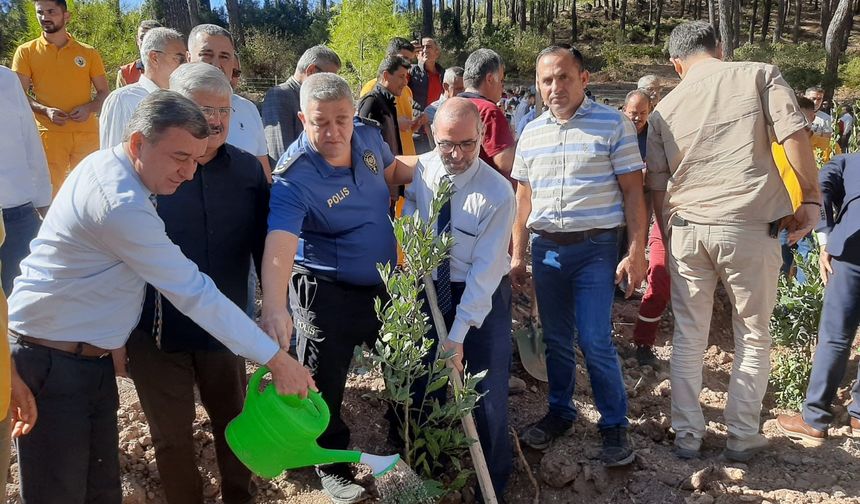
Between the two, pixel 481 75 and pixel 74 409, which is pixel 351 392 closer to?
pixel 74 409

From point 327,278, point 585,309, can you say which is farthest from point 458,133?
point 585,309

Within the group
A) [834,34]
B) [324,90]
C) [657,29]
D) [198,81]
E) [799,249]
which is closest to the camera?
[198,81]

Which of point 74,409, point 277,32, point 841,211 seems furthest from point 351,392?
point 277,32

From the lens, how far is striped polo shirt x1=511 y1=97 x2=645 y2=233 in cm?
284

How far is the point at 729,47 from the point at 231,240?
16.5 meters

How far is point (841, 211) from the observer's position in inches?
131

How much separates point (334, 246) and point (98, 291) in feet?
2.91

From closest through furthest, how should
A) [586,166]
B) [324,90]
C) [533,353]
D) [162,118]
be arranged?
[162,118] → [324,90] → [586,166] → [533,353]

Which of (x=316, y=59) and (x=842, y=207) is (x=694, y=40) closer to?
(x=842, y=207)

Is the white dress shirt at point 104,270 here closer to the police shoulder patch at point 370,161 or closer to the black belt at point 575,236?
the police shoulder patch at point 370,161

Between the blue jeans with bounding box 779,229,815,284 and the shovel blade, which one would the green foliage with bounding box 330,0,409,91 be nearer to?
the blue jeans with bounding box 779,229,815,284

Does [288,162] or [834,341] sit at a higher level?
[288,162]

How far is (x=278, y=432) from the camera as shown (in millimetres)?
1970

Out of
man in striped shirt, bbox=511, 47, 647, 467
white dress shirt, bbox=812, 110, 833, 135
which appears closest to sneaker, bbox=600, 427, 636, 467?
man in striped shirt, bbox=511, 47, 647, 467
